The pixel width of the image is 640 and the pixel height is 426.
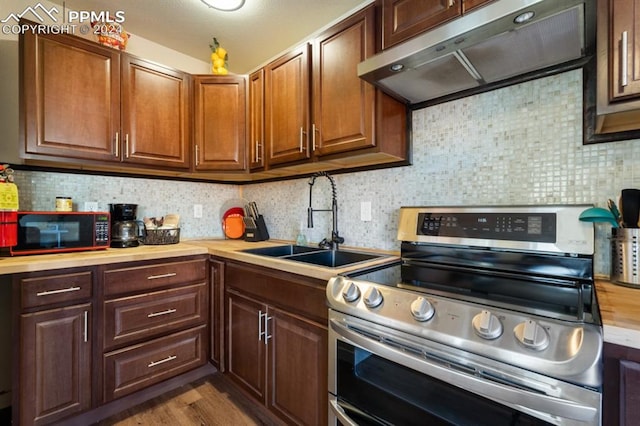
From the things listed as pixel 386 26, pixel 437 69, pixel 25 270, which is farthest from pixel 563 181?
pixel 25 270

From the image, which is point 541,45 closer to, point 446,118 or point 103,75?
point 446,118

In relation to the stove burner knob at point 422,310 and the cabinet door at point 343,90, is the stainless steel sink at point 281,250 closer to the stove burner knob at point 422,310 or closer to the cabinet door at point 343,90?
the cabinet door at point 343,90

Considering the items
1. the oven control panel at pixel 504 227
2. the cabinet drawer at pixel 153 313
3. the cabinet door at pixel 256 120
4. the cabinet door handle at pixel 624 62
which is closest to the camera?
the cabinet door handle at pixel 624 62

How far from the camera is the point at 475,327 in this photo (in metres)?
0.75

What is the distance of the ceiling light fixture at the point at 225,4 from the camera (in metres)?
1.71

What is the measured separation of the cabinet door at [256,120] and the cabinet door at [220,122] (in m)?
0.06

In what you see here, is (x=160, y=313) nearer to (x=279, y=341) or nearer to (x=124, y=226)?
(x=124, y=226)

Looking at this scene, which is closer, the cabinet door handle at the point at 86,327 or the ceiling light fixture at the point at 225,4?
the cabinet door handle at the point at 86,327

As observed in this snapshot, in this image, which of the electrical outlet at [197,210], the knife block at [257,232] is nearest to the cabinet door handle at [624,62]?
the knife block at [257,232]

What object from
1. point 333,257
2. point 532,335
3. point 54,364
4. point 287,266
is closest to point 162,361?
point 54,364

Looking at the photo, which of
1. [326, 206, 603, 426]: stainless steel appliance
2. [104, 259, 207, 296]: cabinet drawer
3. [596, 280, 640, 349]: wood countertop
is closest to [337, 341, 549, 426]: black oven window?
[326, 206, 603, 426]: stainless steel appliance

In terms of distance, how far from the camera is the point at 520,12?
847 millimetres

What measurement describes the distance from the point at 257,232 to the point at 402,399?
1.68m

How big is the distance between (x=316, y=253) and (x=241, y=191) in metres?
1.37
